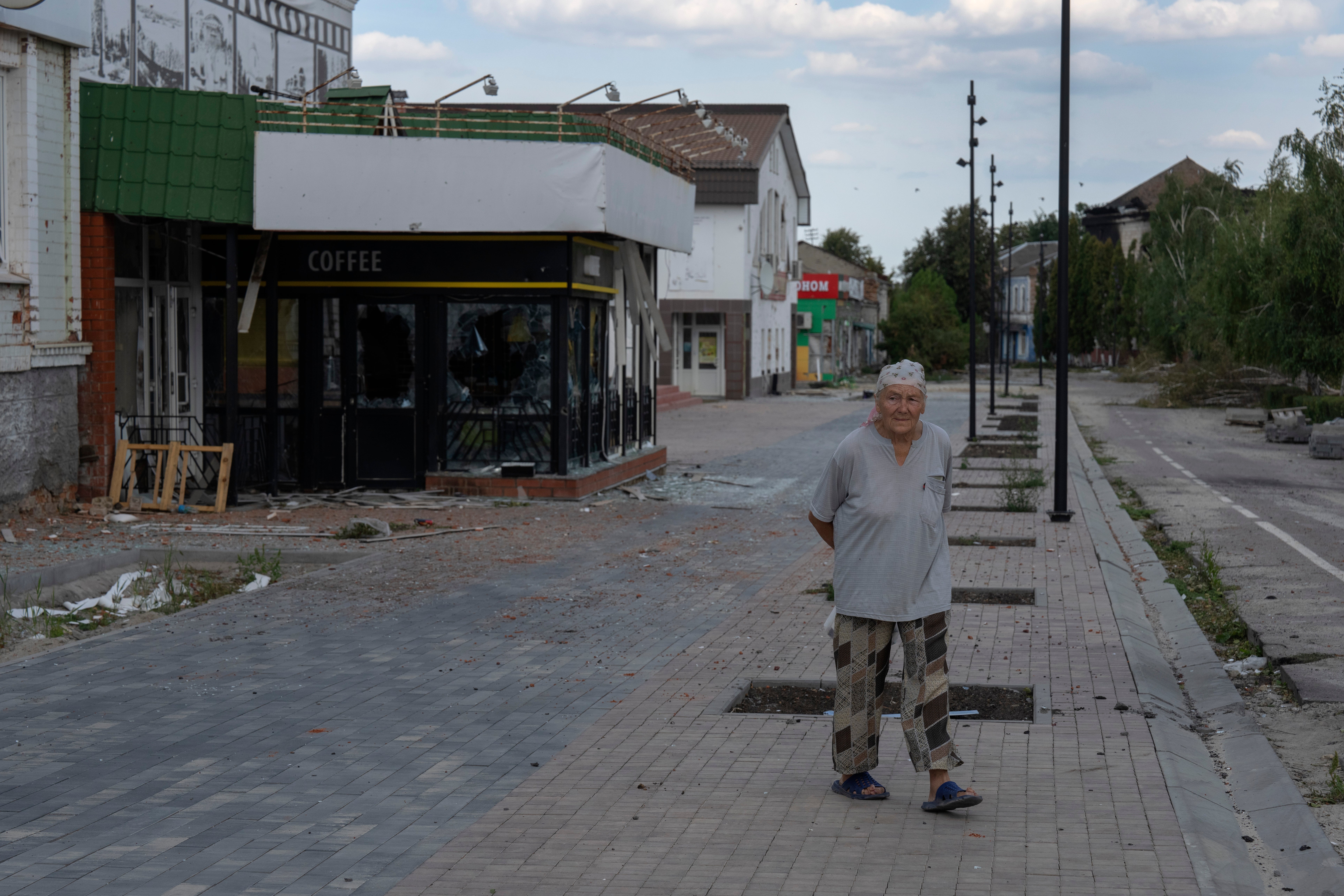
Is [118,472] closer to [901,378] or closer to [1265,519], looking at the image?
[901,378]

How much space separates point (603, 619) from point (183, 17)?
14022 mm

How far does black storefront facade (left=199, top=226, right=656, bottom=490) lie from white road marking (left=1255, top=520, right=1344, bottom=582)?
309 inches

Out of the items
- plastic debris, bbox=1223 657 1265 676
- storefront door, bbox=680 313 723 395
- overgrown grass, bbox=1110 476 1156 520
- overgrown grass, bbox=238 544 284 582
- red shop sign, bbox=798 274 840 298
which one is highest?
red shop sign, bbox=798 274 840 298

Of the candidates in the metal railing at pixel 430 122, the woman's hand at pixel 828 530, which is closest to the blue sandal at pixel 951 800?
the woman's hand at pixel 828 530

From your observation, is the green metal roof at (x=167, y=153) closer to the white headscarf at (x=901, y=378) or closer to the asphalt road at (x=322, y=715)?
the asphalt road at (x=322, y=715)

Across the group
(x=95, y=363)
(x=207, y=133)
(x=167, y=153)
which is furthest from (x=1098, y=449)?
(x=95, y=363)

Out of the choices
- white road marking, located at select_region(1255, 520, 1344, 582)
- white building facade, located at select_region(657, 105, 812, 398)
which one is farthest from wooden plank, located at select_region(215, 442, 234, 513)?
white building facade, located at select_region(657, 105, 812, 398)

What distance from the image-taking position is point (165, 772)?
5941mm

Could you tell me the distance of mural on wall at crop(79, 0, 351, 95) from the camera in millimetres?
18547

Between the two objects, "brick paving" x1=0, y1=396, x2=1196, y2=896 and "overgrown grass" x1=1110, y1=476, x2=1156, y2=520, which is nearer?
"brick paving" x1=0, y1=396, x2=1196, y2=896

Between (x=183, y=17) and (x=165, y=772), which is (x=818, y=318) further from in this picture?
(x=165, y=772)

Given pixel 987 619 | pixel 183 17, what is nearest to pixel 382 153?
pixel 183 17

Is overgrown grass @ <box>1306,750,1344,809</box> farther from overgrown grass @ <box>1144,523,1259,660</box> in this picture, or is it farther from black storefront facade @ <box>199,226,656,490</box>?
black storefront facade @ <box>199,226,656,490</box>

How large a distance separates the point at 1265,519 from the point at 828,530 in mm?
12250
